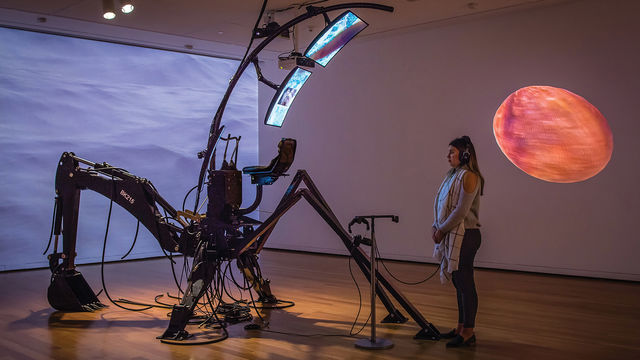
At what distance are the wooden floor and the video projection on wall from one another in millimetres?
1192

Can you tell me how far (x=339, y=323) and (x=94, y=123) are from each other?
565 cm

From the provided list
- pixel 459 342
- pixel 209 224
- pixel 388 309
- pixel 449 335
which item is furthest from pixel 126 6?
pixel 459 342

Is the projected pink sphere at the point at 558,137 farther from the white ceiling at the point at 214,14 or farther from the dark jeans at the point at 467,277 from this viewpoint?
the dark jeans at the point at 467,277

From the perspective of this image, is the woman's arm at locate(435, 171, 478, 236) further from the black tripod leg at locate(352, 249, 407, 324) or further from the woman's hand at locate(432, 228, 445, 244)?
the black tripod leg at locate(352, 249, 407, 324)

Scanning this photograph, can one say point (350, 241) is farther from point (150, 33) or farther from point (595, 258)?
point (150, 33)

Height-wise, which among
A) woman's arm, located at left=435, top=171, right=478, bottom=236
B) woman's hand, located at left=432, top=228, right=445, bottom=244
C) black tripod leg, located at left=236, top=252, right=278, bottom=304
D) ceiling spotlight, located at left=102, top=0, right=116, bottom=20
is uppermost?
ceiling spotlight, located at left=102, top=0, right=116, bottom=20

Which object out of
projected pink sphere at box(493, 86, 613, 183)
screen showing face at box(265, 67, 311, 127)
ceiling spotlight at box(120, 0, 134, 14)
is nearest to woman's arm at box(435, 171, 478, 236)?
projected pink sphere at box(493, 86, 613, 183)

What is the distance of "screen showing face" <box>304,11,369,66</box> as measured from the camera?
17.5ft

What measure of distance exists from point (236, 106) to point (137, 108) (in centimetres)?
190

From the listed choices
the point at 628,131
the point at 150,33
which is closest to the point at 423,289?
the point at 628,131

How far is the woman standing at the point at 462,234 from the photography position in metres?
4.23

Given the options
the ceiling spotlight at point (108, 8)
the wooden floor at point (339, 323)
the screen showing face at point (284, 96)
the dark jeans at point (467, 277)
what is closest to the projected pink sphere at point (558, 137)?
the wooden floor at point (339, 323)

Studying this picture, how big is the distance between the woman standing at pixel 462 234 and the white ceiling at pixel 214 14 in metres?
3.53

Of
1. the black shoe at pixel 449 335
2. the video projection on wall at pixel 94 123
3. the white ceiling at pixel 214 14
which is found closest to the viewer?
the black shoe at pixel 449 335
